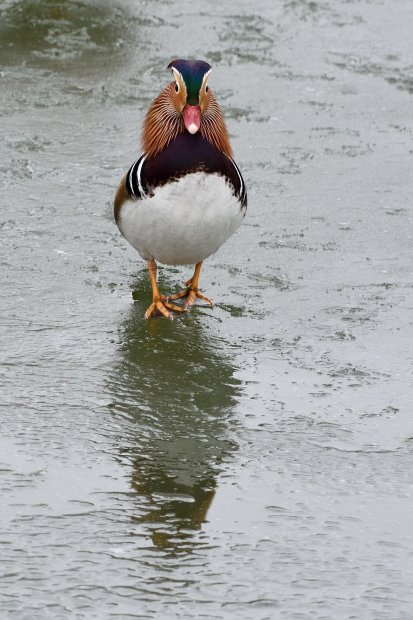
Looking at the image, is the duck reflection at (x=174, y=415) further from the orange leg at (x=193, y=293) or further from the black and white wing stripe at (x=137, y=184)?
the black and white wing stripe at (x=137, y=184)

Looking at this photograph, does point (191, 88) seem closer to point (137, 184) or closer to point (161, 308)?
point (137, 184)

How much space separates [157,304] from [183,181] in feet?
2.59

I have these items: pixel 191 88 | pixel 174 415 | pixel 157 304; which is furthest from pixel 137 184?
pixel 174 415

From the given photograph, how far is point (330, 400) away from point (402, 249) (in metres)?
2.01

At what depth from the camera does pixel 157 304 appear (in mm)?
6418

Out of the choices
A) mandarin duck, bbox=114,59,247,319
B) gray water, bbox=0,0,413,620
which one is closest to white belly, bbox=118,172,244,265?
mandarin duck, bbox=114,59,247,319

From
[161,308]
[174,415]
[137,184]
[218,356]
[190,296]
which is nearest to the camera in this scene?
[174,415]

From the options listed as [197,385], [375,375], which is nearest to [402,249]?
[375,375]

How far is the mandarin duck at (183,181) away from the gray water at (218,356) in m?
0.45

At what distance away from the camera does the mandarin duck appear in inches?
235

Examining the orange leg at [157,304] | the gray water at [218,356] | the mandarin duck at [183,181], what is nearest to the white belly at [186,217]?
the mandarin duck at [183,181]

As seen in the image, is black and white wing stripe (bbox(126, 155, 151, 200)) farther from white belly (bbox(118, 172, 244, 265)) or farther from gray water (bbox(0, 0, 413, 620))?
gray water (bbox(0, 0, 413, 620))

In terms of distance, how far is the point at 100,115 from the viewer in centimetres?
926

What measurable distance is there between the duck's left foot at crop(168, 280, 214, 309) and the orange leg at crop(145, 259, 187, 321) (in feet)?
0.14
